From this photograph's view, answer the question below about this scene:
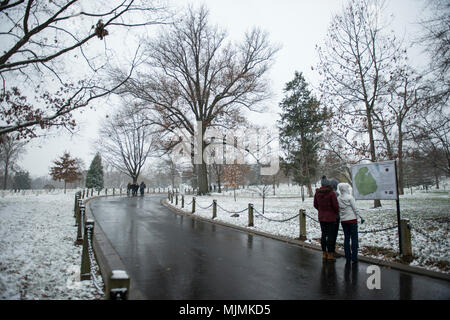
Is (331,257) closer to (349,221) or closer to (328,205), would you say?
(349,221)

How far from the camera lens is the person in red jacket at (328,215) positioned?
18.9 feet

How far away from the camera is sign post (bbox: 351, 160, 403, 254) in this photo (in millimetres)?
6160

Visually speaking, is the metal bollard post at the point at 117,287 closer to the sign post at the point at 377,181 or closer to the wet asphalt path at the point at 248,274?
the wet asphalt path at the point at 248,274

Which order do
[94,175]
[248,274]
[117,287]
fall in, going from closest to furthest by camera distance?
1. [117,287]
2. [248,274]
3. [94,175]

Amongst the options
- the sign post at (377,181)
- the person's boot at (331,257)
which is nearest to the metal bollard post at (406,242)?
the sign post at (377,181)

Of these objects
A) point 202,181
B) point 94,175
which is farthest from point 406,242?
point 94,175

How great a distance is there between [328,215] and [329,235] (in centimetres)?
49

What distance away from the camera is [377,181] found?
6527mm

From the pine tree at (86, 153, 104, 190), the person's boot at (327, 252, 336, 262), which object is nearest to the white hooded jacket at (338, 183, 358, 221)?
the person's boot at (327, 252, 336, 262)

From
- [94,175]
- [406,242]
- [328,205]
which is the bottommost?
[406,242]
